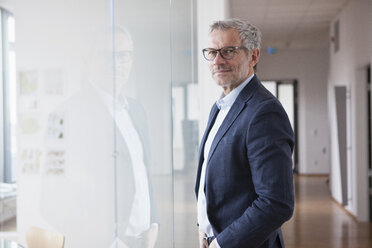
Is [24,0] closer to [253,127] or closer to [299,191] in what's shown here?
[253,127]

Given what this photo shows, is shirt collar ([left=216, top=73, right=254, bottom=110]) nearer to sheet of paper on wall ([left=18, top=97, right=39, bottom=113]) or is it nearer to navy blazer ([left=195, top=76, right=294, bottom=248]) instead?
navy blazer ([left=195, top=76, right=294, bottom=248])

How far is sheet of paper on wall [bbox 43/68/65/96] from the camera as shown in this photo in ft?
8.07

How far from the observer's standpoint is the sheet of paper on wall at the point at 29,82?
245 centimetres

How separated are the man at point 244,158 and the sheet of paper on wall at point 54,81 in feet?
3.37

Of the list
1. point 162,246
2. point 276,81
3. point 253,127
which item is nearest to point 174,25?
point 162,246

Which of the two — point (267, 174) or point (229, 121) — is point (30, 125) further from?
point (267, 174)

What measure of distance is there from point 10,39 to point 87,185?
92cm

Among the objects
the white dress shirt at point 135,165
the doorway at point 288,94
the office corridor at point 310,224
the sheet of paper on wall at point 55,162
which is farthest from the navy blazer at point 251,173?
the doorway at point 288,94

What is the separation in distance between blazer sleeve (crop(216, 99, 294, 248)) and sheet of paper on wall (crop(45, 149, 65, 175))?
49.0 inches

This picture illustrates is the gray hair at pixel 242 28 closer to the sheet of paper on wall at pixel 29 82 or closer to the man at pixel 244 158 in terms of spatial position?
the man at pixel 244 158

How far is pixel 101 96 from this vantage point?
247 centimetres

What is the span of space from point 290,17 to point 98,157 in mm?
8241

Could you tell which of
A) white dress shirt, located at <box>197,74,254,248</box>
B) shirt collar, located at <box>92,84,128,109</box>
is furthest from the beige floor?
white dress shirt, located at <box>197,74,254,248</box>

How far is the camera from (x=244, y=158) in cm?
158
